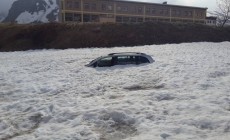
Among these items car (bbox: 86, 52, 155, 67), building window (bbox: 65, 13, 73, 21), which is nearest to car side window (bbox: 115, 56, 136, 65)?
car (bbox: 86, 52, 155, 67)

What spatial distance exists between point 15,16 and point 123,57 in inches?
3159

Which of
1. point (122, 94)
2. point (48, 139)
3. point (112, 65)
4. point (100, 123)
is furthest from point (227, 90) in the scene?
point (112, 65)

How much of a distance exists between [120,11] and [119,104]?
80.7 meters

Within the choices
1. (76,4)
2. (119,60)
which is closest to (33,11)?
(76,4)

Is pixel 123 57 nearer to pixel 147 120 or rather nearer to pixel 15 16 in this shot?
pixel 147 120

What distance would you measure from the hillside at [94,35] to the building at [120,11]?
34.7m

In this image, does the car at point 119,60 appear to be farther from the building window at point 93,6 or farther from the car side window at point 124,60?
the building window at point 93,6

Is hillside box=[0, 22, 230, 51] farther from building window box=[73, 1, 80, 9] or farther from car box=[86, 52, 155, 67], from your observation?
building window box=[73, 1, 80, 9]

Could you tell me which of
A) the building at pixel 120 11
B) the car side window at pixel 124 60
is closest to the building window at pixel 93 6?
the building at pixel 120 11

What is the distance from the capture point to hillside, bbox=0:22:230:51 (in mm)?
42156

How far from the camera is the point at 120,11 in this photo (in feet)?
297

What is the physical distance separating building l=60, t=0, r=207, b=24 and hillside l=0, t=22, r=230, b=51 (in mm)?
34722

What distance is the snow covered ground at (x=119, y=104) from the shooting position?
28.7 ft

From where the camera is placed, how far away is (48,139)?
838 centimetres
